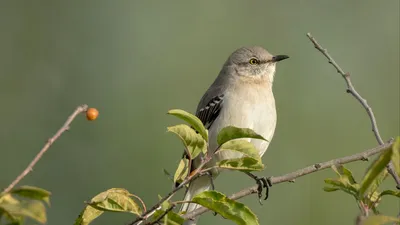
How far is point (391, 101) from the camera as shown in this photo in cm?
1026

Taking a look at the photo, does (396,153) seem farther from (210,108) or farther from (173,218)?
(210,108)

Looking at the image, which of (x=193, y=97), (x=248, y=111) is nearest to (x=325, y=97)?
(x=193, y=97)

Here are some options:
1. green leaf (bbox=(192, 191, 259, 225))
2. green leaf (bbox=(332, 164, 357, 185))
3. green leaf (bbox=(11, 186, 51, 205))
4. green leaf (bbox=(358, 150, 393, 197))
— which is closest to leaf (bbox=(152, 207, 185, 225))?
green leaf (bbox=(192, 191, 259, 225))

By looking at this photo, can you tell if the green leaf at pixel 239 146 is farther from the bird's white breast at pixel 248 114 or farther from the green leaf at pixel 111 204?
the bird's white breast at pixel 248 114

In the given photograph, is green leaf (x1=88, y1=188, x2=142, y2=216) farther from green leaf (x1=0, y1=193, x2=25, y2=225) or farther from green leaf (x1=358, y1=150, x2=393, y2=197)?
green leaf (x1=358, y1=150, x2=393, y2=197)

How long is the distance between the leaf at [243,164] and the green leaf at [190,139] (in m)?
0.16

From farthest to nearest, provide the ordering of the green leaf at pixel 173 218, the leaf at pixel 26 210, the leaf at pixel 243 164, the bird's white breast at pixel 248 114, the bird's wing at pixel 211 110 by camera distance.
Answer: the bird's wing at pixel 211 110 → the bird's white breast at pixel 248 114 → the leaf at pixel 243 164 → the green leaf at pixel 173 218 → the leaf at pixel 26 210

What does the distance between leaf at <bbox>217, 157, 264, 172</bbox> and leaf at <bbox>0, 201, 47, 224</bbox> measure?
4.03 feet

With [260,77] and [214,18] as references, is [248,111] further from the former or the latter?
[214,18]

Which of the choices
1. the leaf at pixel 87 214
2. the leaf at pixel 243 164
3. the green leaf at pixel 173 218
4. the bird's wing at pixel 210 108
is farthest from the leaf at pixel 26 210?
the bird's wing at pixel 210 108

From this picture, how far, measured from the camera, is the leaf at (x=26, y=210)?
2.32 m

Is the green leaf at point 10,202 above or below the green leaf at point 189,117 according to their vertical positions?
below

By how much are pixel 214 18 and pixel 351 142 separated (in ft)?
12.0

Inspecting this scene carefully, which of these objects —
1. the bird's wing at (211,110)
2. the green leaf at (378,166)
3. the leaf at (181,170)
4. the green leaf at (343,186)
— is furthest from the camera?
the bird's wing at (211,110)
